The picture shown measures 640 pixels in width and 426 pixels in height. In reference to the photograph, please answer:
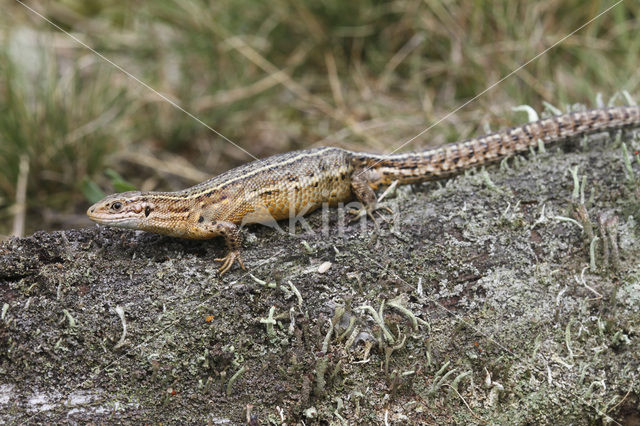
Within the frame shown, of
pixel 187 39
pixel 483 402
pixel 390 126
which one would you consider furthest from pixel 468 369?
pixel 187 39

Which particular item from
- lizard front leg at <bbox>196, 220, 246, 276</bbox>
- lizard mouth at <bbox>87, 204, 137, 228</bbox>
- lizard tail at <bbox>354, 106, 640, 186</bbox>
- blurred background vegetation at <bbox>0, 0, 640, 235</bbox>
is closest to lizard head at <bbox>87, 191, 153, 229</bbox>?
lizard mouth at <bbox>87, 204, 137, 228</bbox>

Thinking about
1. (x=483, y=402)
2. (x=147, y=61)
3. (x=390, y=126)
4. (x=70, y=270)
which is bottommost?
(x=483, y=402)

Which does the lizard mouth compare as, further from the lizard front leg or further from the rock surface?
the lizard front leg

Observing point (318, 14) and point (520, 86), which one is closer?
point (520, 86)

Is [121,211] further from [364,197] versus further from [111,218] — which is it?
[364,197]

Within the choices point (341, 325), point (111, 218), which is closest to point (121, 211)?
point (111, 218)

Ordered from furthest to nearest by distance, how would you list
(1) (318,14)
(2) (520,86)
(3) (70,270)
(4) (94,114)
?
(1) (318,14) < (2) (520,86) < (4) (94,114) < (3) (70,270)

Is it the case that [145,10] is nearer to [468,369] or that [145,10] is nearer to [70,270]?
[70,270]
